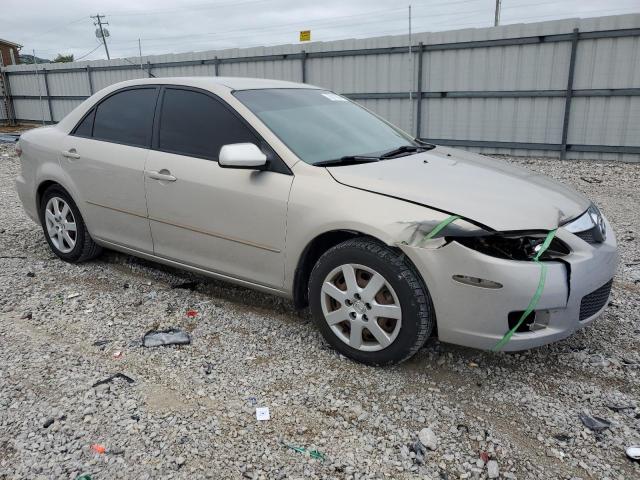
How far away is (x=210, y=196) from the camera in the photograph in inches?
141

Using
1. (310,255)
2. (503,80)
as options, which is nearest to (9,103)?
(503,80)

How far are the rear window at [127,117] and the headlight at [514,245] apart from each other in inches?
102

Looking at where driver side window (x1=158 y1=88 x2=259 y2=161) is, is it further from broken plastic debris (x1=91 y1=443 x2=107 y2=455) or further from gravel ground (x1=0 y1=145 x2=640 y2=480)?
broken plastic debris (x1=91 y1=443 x2=107 y2=455)

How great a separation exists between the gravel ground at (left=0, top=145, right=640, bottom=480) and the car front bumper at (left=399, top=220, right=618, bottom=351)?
365mm

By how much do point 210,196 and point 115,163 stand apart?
1.08 m

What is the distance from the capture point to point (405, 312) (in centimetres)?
288

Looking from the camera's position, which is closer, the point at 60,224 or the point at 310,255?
the point at 310,255

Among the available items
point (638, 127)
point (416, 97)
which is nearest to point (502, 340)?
point (638, 127)

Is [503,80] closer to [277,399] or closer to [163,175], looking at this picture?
[163,175]

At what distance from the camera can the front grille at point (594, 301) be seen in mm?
2896

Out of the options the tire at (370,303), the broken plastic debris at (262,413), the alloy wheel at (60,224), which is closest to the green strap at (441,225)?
the tire at (370,303)

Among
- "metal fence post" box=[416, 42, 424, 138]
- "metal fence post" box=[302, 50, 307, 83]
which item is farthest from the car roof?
"metal fence post" box=[302, 50, 307, 83]

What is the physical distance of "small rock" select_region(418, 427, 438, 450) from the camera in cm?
251

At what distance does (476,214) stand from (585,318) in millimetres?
881
